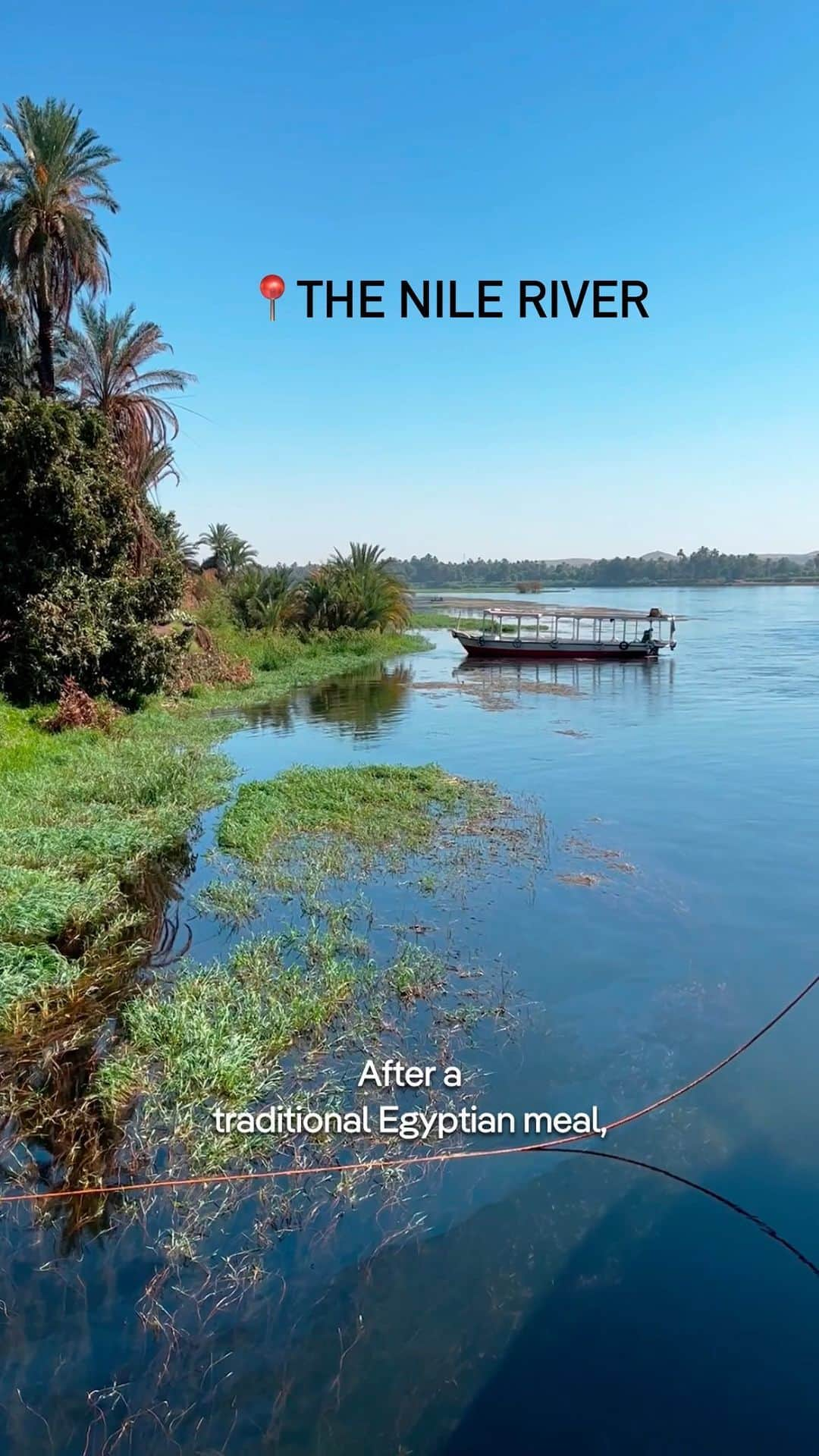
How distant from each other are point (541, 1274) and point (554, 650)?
33.6 meters

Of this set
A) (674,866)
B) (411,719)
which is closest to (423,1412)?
(674,866)

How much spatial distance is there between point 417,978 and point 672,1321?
3.61 metres

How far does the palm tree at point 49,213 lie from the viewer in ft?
68.4

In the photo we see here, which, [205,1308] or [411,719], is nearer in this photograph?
[205,1308]

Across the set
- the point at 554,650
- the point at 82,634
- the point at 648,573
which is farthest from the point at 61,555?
the point at 648,573

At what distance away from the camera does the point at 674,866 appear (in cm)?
1101

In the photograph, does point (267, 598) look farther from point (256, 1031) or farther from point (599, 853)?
point (256, 1031)

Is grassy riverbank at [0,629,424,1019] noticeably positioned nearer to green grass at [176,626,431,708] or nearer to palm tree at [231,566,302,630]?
green grass at [176,626,431,708]

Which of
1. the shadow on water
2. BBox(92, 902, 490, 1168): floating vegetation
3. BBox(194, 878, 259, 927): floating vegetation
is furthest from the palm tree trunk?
the shadow on water

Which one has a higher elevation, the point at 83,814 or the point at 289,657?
the point at 289,657

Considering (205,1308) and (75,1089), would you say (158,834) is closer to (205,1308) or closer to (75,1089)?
(75,1089)

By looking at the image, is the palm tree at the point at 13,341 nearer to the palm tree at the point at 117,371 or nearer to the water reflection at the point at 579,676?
the palm tree at the point at 117,371

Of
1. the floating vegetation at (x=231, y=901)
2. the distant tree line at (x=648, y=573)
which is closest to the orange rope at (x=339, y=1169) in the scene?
the floating vegetation at (x=231, y=901)

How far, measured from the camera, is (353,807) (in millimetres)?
13367
